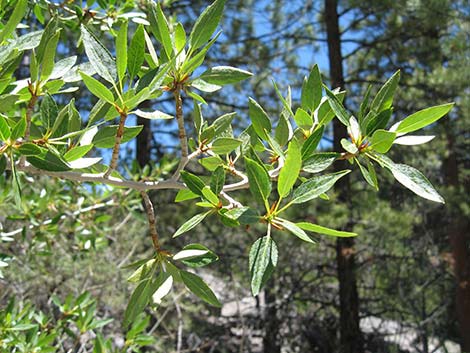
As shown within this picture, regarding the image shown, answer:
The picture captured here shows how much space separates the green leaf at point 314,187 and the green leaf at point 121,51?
0.28 metres

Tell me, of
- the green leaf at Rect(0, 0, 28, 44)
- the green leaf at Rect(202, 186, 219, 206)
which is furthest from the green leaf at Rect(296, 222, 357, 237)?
the green leaf at Rect(0, 0, 28, 44)

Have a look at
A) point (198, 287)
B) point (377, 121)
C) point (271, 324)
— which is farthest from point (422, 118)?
point (271, 324)

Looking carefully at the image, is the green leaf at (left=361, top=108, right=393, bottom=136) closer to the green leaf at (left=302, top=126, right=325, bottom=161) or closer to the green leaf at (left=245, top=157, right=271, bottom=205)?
the green leaf at (left=302, top=126, right=325, bottom=161)

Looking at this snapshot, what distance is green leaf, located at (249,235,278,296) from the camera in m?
0.68

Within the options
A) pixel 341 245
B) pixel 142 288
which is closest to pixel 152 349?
pixel 341 245

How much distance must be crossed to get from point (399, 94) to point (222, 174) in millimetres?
5658

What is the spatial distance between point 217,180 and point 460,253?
6454 mm

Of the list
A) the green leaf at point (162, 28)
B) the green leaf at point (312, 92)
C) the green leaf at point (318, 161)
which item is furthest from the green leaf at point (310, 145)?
the green leaf at point (162, 28)

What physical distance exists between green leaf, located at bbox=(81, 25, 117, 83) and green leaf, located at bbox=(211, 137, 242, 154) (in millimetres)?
211

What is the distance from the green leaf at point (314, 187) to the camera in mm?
726

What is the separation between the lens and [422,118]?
2.50 feet

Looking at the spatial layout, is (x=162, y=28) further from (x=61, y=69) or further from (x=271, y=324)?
(x=271, y=324)

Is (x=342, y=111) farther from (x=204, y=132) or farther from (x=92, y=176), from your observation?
(x=92, y=176)

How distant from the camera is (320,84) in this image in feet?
2.82
